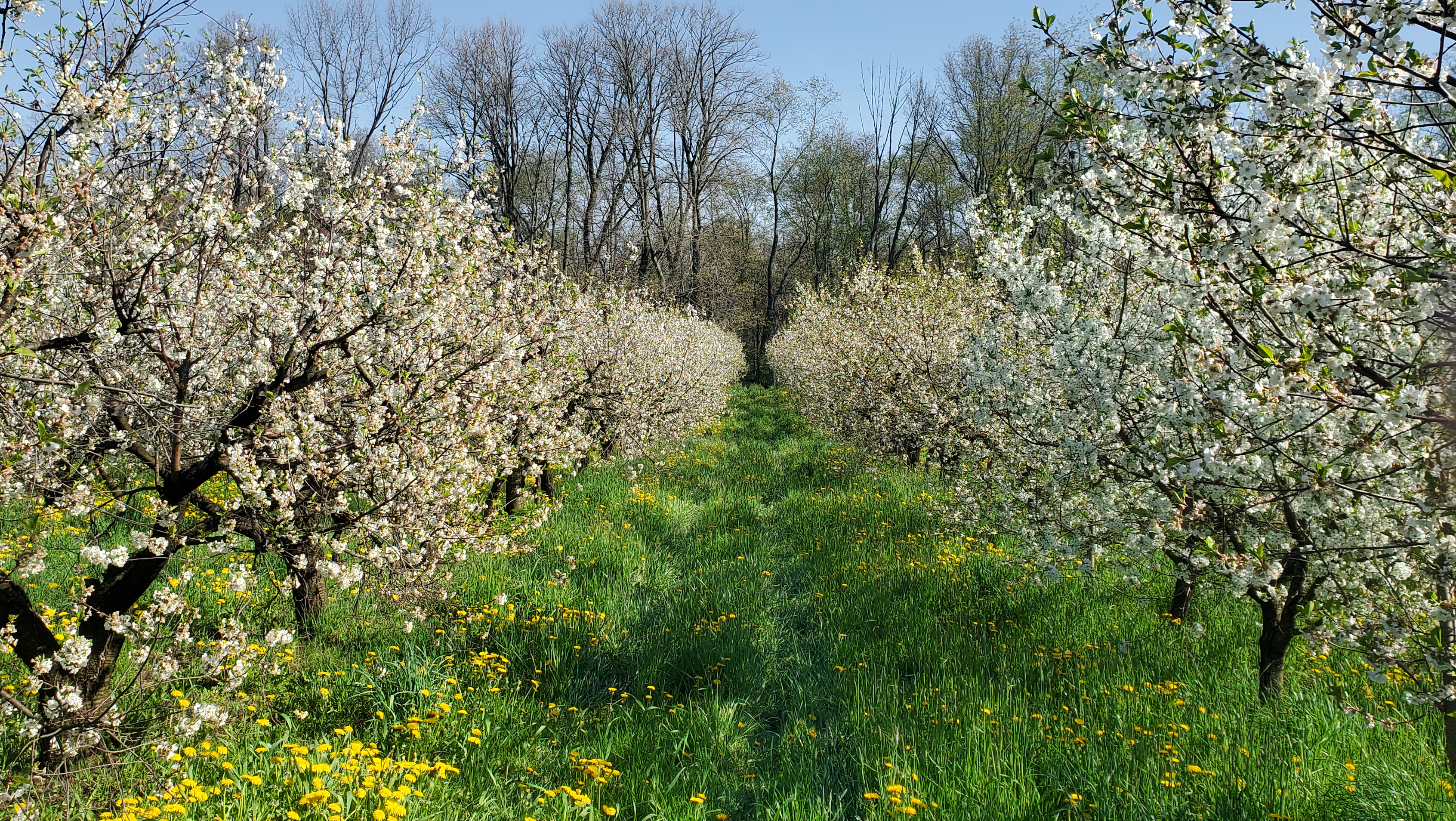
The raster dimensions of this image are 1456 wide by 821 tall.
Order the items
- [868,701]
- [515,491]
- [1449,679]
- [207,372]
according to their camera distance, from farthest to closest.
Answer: [515,491], [868,701], [207,372], [1449,679]

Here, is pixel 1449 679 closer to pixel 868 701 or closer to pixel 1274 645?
pixel 1274 645

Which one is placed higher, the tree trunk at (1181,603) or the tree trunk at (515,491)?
the tree trunk at (515,491)

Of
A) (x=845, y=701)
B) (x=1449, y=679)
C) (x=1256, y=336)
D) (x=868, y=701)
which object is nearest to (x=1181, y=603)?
(x=1449, y=679)

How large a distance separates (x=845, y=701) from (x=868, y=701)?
153mm

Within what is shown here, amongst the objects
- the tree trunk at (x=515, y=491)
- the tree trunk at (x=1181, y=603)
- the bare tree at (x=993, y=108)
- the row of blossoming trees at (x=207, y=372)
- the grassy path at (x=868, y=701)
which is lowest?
the grassy path at (x=868, y=701)

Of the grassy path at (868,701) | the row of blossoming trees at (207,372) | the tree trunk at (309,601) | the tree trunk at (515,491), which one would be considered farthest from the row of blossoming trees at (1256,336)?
the tree trunk at (515,491)

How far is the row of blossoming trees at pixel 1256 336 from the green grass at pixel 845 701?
1.88ft

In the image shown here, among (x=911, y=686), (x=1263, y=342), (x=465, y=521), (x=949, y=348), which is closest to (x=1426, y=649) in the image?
(x=1263, y=342)

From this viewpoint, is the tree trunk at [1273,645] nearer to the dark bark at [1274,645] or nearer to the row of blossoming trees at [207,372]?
the dark bark at [1274,645]

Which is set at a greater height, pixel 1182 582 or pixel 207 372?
pixel 207 372

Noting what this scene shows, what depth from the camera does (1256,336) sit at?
3293 millimetres

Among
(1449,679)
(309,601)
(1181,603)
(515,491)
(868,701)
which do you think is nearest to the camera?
(1449,679)

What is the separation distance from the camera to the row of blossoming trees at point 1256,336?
253 cm

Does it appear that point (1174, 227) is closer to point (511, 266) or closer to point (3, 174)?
point (3, 174)
